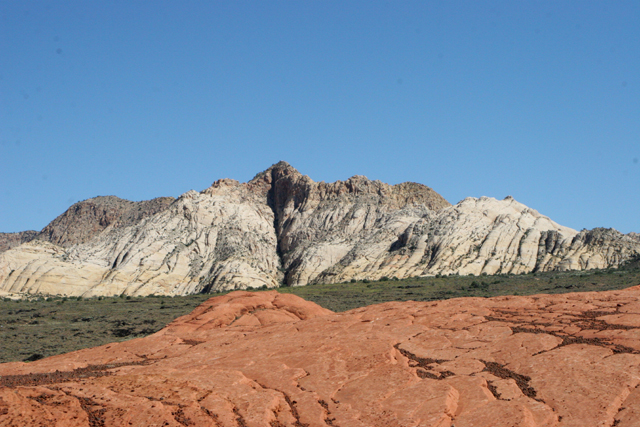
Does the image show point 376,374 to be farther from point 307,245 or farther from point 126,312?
point 307,245

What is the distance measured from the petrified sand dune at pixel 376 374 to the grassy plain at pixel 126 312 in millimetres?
12686

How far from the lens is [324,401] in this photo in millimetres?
13359

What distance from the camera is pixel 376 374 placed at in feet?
48.6

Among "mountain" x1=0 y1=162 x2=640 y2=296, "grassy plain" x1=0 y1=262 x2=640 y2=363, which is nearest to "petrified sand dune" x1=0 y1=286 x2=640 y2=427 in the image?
"grassy plain" x1=0 y1=262 x2=640 y2=363

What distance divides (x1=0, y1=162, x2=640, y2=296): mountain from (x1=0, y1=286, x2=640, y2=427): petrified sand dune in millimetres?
52618

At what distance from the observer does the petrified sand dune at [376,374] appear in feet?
38.9

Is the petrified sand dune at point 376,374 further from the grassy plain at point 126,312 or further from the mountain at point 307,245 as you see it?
the mountain at point 307,245

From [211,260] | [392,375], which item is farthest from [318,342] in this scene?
[211,260]

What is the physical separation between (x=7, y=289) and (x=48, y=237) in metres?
78.9

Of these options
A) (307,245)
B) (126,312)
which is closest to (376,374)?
(126,312)

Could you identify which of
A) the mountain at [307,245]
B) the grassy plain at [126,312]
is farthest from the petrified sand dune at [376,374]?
the mountain at [307,245]

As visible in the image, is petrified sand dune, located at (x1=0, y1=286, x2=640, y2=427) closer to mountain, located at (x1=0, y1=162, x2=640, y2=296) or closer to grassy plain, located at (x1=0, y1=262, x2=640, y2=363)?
grassy plain, located at (x1=0, y1=262, x2=640, y2=363)

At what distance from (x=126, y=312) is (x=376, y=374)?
35214 mm

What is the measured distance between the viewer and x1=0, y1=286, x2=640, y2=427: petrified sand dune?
11.9m
